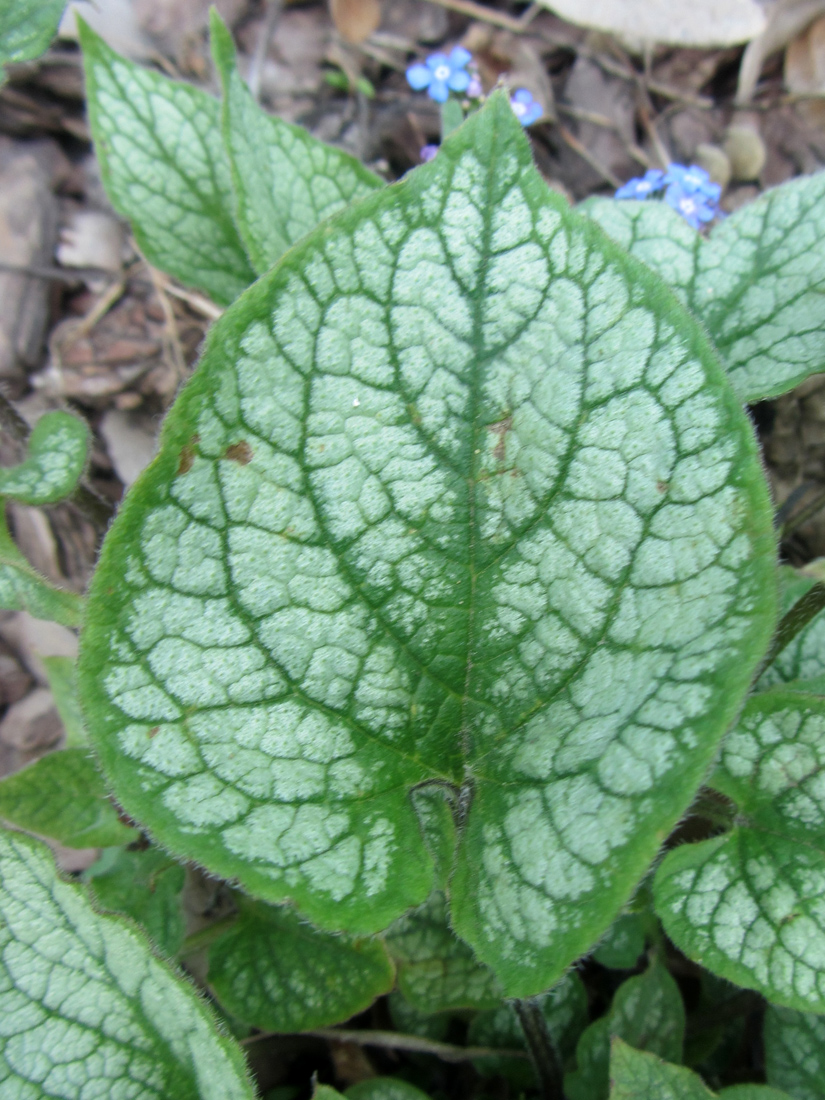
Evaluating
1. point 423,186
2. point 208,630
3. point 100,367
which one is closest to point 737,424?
point 423,186

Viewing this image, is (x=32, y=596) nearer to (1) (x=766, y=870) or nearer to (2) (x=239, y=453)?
(2) (x=239, y=453)

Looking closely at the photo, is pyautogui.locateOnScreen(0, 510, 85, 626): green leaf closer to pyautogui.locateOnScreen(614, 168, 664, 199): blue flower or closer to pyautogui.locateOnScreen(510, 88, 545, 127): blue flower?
pyautogui.locateOnScreen(614, 168, 664, 199): blue flower

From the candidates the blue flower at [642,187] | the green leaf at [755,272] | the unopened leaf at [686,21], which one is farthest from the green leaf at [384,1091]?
the unopened leaf at [686,21]

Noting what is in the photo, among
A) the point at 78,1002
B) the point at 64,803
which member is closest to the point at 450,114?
the point at 64,803

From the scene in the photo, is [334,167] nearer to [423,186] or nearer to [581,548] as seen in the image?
[423,186]

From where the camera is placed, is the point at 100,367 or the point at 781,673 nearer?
the point at 781,673
